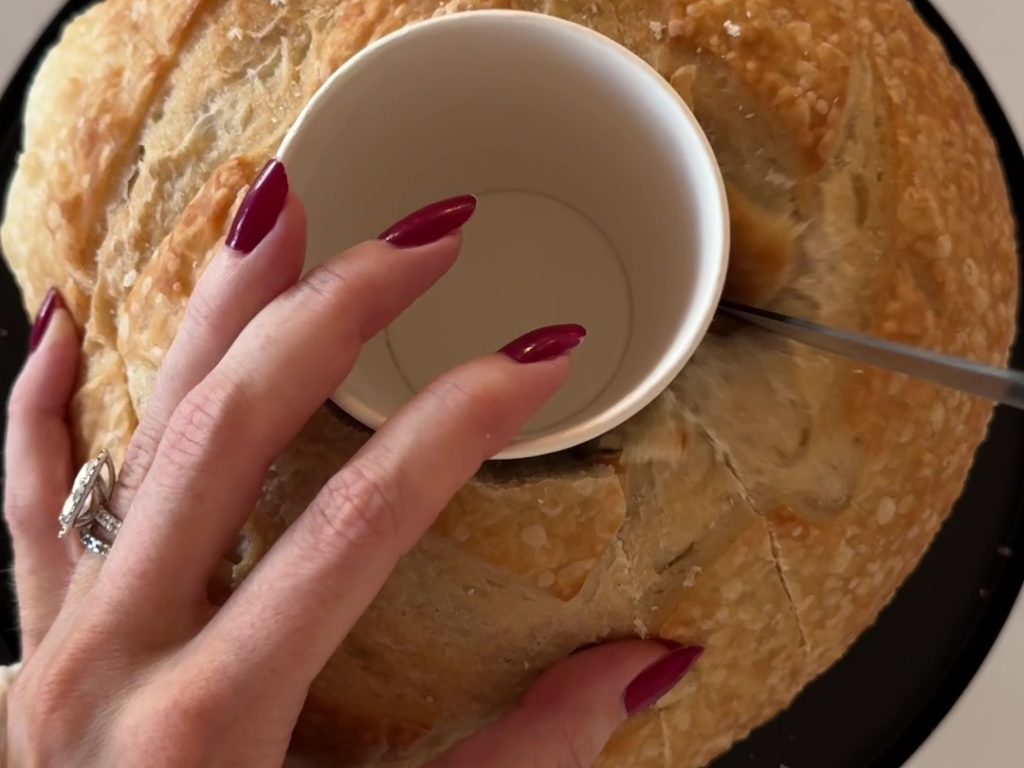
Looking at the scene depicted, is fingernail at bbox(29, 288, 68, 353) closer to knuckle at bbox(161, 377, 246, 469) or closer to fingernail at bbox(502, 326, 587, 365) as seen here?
knuckle at bbox(161, 377, 246, 469)

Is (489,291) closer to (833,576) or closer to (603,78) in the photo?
(603,78)

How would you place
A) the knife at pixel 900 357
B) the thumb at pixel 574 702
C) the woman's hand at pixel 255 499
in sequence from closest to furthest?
the knife at pixel 900 357
the woman's hand at pixel 255 499
the thumb at pixel 574 702

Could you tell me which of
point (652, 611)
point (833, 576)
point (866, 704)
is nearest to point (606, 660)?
point (652, 611)

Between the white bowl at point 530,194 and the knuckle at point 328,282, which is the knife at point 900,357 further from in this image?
the knuckle at point 328,282

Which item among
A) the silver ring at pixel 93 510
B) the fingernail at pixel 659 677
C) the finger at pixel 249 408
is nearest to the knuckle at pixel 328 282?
the finger at pixel 249 408

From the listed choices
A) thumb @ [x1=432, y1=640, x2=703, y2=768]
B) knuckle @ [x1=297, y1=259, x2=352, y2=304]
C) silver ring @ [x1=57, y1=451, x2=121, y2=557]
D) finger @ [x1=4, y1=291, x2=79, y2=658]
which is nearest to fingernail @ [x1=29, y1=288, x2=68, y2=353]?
finger @ [x1=4, y1=291, x2=79, y2=658]

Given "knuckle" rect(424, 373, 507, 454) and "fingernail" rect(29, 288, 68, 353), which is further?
"fingernail" rect(29, 288, 68, 353)
